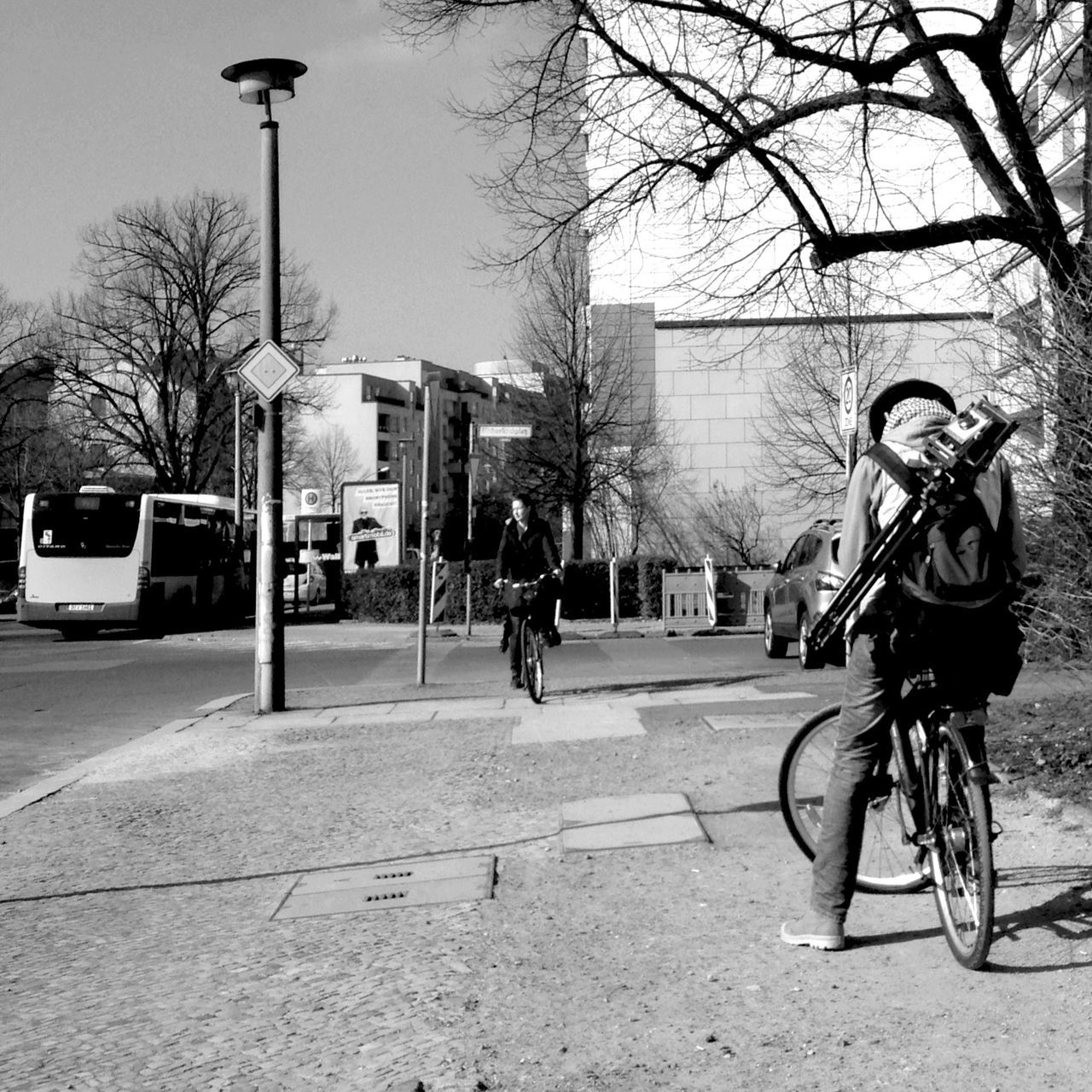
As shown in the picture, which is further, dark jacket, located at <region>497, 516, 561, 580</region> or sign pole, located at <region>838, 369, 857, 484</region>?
sign pole, located at <region>838, 369, 857, 484</region>

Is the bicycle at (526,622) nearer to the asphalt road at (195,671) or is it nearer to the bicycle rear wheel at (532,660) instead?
the bicycle rear wheel at (532,660)

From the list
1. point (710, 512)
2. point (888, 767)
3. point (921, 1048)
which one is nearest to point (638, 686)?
point (888, 767)

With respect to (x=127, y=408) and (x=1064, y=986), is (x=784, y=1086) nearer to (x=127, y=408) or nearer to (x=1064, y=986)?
(x=1064, y=986)

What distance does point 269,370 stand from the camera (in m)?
12.6

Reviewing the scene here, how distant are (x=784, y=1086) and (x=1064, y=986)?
1.02 m

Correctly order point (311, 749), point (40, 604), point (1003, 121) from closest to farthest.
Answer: point (311, 749) < point (1003, 121) < point (40, 604)

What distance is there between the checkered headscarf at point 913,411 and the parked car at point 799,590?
10.6 m

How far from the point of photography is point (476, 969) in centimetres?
471

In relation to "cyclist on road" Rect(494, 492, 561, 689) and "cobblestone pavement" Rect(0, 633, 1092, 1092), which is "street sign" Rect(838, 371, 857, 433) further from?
"cobblestone pavement" Rect(0, 633, 1092, 1092)

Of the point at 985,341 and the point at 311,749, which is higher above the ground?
the point at 985,341

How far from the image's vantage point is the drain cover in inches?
227

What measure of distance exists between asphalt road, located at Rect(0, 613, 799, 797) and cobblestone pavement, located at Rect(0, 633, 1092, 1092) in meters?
1.81

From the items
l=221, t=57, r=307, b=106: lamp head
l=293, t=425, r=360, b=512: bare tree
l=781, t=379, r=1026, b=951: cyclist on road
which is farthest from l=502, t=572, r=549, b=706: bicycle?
l=293, t=425, r=360, b=512: bare tree

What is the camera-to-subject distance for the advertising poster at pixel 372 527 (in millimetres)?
35500
